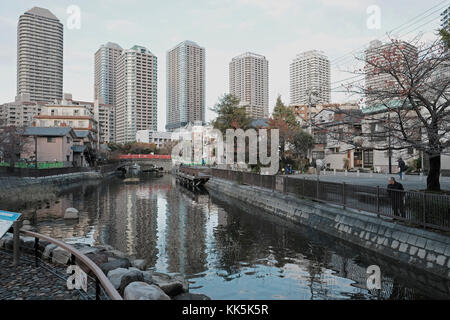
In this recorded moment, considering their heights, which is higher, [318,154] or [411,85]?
[411,85]

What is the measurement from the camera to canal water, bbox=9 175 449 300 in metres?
8.43

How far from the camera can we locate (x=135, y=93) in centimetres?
17900

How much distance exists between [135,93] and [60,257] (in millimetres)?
182368

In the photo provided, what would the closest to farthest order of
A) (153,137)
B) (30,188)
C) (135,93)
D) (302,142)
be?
(30,188), (302,142), (153,137), (135,93)

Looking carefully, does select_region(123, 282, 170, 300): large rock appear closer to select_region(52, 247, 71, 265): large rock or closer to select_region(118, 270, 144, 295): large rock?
select_region(118, 270, 144, 295): large rock

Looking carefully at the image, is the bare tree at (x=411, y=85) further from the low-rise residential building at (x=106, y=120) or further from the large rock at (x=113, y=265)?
the low-rise residential building at (x=106, y=120)

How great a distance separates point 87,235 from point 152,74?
18737 cm

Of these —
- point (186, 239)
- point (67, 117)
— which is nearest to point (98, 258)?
point (186, 239)

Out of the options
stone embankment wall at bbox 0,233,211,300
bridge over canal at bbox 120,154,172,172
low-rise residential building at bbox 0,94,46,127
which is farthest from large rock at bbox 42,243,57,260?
low-rise residential building at bbox 0,94,46,127

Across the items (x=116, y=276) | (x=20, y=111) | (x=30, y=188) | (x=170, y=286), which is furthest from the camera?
(x=20, y=111)

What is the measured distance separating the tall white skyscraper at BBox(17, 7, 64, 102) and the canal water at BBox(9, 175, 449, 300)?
187284 mm

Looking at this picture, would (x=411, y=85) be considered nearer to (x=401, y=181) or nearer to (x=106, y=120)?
(x=401, y=181)
